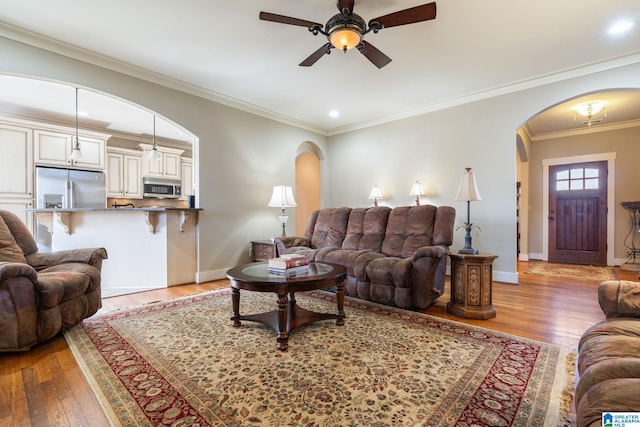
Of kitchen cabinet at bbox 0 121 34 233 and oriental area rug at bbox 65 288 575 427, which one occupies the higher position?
kitchen cabinet at bbox 0 121 34 233

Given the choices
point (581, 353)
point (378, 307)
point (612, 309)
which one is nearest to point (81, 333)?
point (378, 307)

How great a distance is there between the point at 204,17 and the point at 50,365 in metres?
2.83

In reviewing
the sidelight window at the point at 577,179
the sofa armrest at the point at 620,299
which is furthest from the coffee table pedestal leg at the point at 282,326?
the sidelight window at the point at 577,179

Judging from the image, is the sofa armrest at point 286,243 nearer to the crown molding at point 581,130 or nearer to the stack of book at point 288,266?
the stack of book at point 288,266

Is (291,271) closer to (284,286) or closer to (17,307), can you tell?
(284,286)

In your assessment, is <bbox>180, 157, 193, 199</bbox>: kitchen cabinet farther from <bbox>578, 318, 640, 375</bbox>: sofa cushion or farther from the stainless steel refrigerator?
<bbox>578, 318, 640, 375</bbox>: sofa cushion

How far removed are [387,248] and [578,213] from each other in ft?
16.1

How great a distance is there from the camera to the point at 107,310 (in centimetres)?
281

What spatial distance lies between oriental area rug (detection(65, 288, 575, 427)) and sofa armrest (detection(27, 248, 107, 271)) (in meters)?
0.53

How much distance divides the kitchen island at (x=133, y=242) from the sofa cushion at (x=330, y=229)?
68.1 inches

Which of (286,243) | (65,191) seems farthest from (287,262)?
(65,191)

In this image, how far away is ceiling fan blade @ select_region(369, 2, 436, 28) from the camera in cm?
197

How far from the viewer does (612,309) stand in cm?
139

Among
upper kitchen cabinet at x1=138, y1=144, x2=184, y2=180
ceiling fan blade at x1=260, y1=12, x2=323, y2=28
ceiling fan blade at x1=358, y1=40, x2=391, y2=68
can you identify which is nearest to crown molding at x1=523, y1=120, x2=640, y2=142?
ceiling fan blade at x1=358, y1=40, x2=391, y2=68
